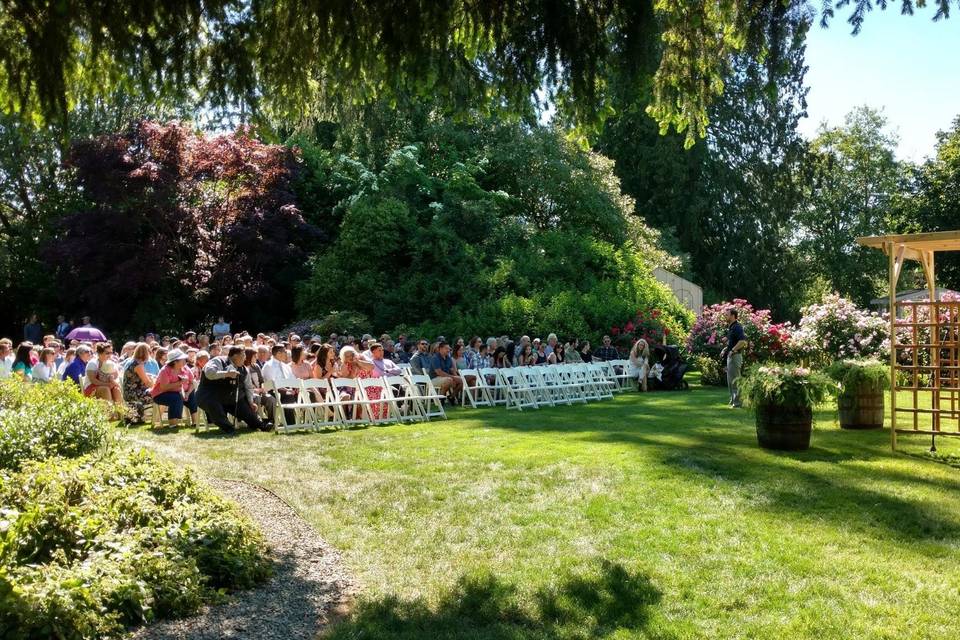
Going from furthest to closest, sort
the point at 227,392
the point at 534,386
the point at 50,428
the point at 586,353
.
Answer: the point at 586,353, the point at 534,386, the point at 227,392, the point at 50,428

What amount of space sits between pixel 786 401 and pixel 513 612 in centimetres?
577

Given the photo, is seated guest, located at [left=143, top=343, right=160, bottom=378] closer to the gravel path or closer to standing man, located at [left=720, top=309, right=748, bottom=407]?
the gravel path

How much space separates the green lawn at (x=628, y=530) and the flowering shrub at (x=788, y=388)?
61 centimetres

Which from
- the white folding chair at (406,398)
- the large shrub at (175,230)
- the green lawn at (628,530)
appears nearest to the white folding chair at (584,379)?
the white folding chair at (406,398)

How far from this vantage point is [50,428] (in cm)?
746

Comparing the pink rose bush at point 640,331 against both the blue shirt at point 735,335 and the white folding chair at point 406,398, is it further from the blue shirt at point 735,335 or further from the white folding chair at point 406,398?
the white folding chair at point 406,398

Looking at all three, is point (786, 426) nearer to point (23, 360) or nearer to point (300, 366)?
point (300, 366)

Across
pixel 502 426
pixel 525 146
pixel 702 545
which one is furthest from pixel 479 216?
pixel 702 545

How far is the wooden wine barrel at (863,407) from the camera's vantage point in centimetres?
1208

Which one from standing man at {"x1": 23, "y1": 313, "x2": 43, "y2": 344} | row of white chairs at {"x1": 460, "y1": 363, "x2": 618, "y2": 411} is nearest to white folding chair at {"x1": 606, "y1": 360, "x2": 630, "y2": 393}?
row of white chairs at {"x1": 460, "y1": 363, "x2": 618, "y2": 411}

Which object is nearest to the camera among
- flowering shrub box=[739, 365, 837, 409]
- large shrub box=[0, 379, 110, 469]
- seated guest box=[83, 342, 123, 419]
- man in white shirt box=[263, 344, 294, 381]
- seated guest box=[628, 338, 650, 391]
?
large shrub box=[0, 379, 110, 469]

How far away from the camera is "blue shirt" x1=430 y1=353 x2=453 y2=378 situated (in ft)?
56.2

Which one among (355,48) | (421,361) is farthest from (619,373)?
(355,48)

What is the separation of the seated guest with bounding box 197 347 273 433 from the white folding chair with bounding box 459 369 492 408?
4.57 metres
